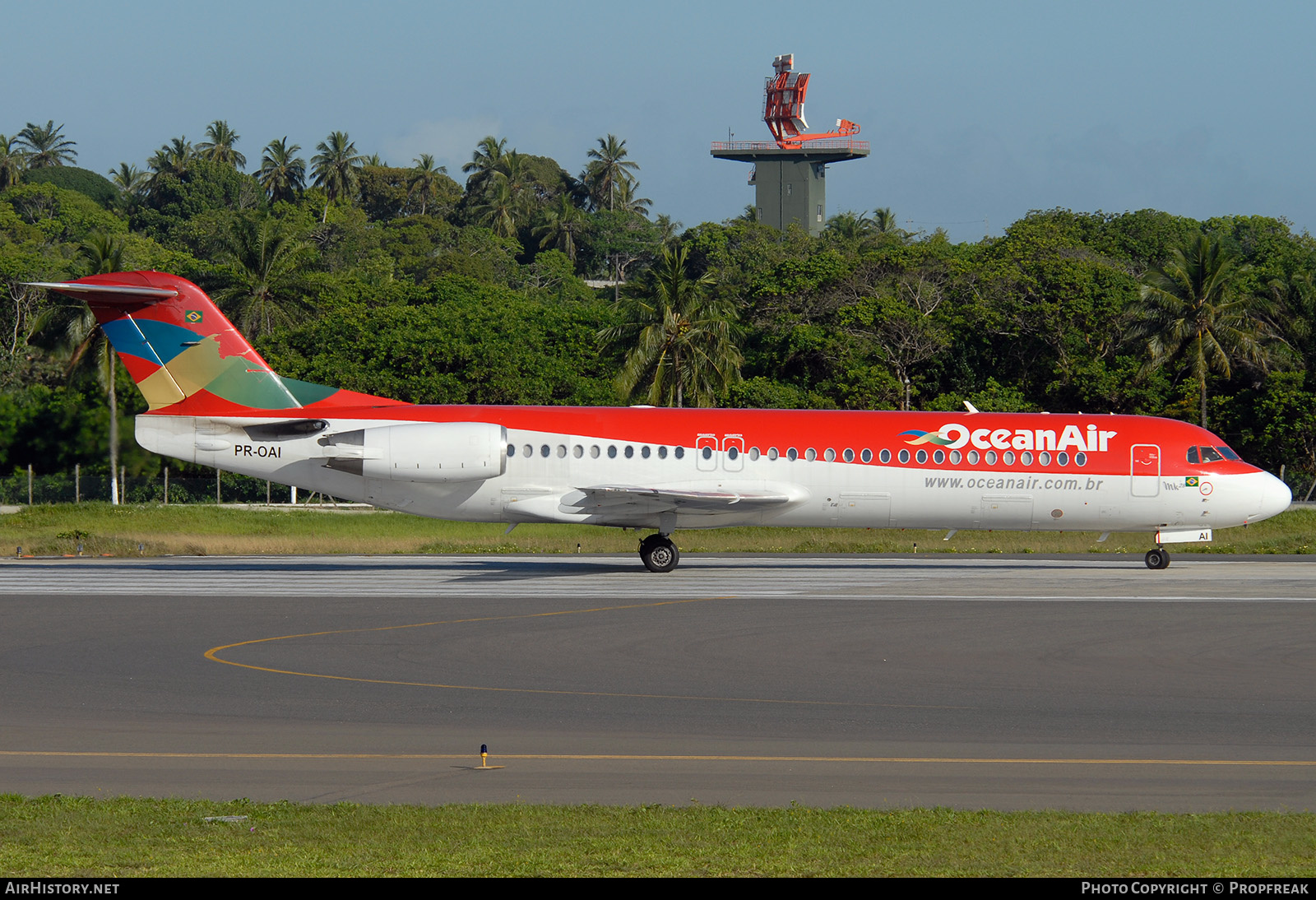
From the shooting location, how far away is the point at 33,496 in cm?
4744

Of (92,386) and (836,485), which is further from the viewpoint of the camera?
(92,386)

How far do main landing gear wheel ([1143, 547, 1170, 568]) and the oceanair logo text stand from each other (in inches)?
118

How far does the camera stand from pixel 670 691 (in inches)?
621

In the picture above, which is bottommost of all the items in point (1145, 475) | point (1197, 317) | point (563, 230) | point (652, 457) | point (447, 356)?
point (1145, 475)

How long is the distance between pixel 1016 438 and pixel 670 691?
17.1 m

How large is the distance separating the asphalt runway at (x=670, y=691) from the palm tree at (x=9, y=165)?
12452 cm

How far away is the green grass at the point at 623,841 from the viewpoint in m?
8.35

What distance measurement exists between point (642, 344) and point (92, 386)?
78.1 feet

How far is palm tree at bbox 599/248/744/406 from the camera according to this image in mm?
54438

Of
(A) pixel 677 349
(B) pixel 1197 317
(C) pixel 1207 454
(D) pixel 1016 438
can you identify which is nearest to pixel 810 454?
(D) pixel 1016 438

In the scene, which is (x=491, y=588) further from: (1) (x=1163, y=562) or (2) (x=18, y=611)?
(1) (x=1163, y=562)

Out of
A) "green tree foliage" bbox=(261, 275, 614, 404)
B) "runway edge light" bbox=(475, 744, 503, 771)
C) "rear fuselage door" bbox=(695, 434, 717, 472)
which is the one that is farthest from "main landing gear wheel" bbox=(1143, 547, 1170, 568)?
"green tree foliage" bbox=(261, 275, 614, 404)

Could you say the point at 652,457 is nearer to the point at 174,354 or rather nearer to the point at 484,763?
the point at 174,354

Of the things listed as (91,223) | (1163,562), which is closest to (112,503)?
(1163,562)
